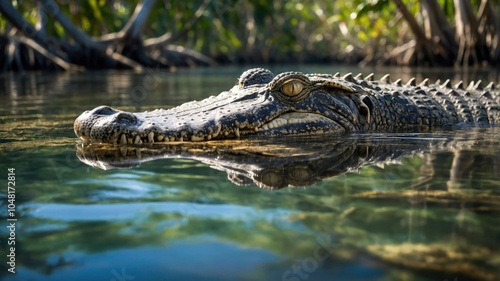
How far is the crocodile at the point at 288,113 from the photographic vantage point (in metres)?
4.03

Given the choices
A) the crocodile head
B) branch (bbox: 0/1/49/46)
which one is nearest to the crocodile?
the crocodile head

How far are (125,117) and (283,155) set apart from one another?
1.11 metres

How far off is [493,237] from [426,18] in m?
17.9

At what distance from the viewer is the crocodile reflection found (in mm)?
3059

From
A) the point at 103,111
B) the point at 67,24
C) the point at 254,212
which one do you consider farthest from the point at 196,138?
the point at 67,24

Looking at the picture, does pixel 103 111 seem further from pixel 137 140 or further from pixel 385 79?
pixel 385 79

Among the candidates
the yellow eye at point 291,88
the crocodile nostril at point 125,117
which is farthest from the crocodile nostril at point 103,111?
the yellow eye at point 291,88

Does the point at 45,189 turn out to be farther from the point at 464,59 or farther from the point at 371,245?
the point at 464,59

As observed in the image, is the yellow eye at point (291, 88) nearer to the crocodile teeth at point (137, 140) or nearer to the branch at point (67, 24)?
the crocodile teeth at point (137, 140)

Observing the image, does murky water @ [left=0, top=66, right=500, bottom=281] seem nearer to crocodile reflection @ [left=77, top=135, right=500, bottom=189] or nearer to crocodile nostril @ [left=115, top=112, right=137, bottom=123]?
crocodile reflection @ [left=77, top=135, right=500, bottom=189]

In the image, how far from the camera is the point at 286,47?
42.1m

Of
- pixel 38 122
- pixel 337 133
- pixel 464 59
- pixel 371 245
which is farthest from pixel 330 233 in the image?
pixel 464 59

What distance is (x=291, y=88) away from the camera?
4539 millimetres

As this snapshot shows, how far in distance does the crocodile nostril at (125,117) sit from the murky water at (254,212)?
0.73 ft
